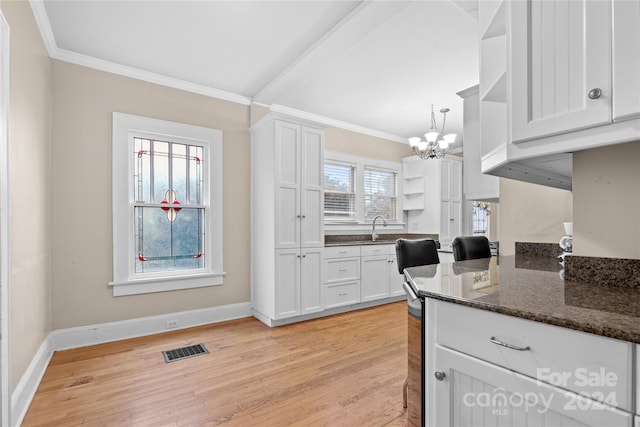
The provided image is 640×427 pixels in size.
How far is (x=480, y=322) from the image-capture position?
100 cm

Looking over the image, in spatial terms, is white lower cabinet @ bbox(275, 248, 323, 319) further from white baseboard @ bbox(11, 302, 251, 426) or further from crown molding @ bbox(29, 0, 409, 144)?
crown molding @ bbox(29, 0, 409, 144)

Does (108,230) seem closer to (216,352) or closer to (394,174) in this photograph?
(216,352)

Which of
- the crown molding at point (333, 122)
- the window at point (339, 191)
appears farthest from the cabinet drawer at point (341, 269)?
the crown molding at point (333, 122)

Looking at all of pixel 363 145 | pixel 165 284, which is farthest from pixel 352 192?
pixel 165 284

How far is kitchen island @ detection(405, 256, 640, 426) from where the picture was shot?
2.48 feet

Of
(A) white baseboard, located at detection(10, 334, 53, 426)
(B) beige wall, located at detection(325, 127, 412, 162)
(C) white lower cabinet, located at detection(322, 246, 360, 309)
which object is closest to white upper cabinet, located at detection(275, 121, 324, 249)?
(C) white lower cabinet, located at detection(322, 246, 360, 309)

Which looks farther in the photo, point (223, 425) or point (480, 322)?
point (223, 425)

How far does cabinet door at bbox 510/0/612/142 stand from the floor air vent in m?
2.86

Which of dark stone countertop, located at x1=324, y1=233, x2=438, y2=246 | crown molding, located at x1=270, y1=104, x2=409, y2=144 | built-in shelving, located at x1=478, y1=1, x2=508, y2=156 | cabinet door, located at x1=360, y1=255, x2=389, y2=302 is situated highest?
crown molding, located at x1=270, y1=104, x2=409, y2=144

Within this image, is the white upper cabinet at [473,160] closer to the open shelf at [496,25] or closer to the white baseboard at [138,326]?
the open shelf at [496,25]

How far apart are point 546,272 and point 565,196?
112 centimetres

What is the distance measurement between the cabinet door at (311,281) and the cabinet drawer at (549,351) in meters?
2.68

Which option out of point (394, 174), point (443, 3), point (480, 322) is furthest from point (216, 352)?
point (394, 174)

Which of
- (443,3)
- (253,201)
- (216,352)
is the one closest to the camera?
(443,3)
